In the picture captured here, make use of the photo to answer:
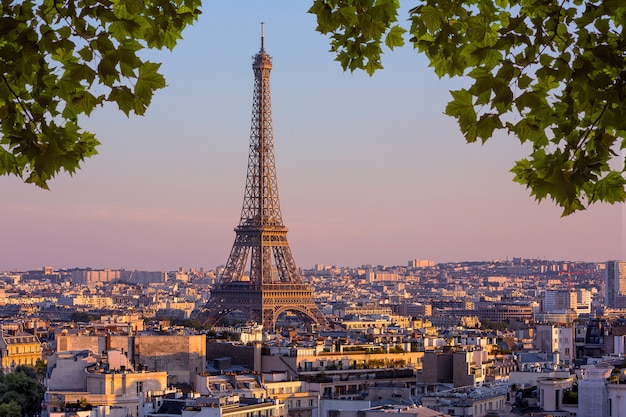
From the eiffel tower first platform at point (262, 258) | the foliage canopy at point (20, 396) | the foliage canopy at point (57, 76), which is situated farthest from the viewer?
the eiffel tower first platform at point (262, 258)

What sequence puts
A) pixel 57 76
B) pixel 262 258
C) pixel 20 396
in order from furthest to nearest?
pixel 262 258, pixel 20 396, pixel 57 76

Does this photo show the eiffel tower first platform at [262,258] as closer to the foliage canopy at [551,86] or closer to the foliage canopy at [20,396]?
the foliage canopy at [20,396]

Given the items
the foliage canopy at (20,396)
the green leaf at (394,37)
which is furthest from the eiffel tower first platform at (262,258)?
the green leaf at (394,37)

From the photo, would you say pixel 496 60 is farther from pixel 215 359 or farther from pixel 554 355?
pixel 554 355

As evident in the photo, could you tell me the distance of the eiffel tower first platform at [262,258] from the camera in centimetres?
11469

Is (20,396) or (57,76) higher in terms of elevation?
(57,76)

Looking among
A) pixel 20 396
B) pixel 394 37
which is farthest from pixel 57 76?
pixel 20 396

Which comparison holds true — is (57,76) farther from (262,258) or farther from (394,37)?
(262,258)

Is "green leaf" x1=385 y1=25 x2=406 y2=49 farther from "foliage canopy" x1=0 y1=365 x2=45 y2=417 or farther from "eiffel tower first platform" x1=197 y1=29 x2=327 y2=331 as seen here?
"eiffel tower first platform" x1=197 y1=29 x2=327 y2=331

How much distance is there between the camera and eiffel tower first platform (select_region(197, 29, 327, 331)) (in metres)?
115

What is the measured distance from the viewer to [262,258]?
116312mm

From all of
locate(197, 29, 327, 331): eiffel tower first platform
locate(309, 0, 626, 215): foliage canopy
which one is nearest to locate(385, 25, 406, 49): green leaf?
locate(309, 0, 626, 215): foliage canopy

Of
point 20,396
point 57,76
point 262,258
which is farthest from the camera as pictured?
point 262,258

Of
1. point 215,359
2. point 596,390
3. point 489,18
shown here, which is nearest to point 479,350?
point 215,359
